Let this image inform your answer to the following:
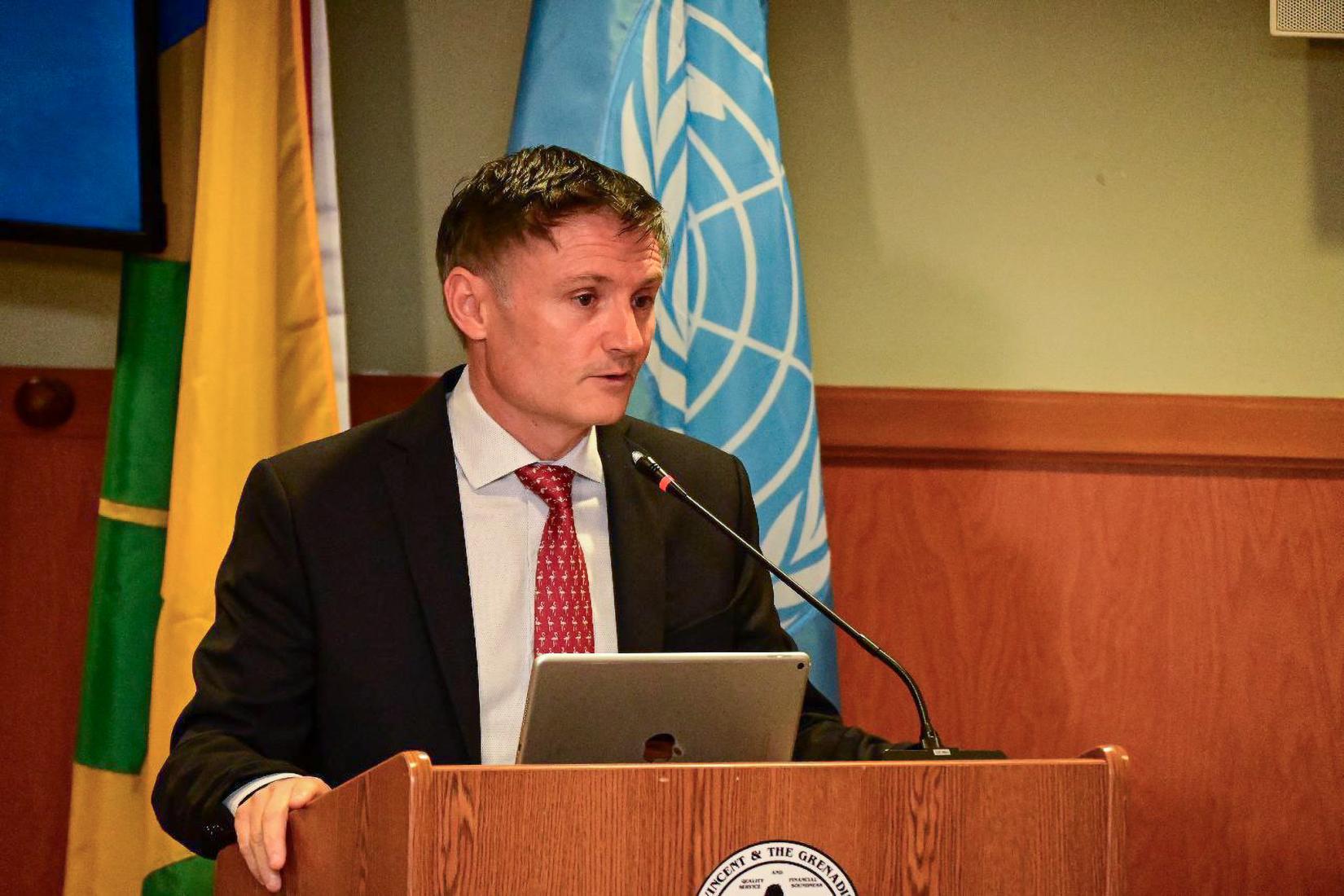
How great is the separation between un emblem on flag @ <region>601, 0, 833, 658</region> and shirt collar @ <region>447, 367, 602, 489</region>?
54 centimetres

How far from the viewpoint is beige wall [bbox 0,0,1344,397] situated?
10.3 ft

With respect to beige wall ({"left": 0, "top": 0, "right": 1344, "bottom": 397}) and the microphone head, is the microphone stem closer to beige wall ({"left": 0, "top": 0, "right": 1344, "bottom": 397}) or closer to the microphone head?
the microphone head

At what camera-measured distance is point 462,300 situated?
2.11 m

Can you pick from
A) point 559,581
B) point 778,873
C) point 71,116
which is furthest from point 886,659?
point 71,116

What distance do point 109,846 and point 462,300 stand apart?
1237 millimetres

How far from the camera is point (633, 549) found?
2029 millimetres

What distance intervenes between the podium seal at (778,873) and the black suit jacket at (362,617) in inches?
16.4

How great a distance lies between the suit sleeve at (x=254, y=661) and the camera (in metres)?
1.74

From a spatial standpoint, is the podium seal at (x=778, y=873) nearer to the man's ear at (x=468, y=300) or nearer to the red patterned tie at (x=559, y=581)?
the red patterned tie at (x=559, y=581)

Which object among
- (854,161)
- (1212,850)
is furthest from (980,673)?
(854,161)

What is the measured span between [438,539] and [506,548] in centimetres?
11

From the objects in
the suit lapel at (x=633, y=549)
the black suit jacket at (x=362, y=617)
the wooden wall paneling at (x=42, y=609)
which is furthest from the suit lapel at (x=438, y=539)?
the wooden wall paneling at (x=42, y=609)

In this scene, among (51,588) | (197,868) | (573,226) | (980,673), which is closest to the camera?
(573,226)

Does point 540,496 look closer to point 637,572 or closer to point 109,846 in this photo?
point 637,572
